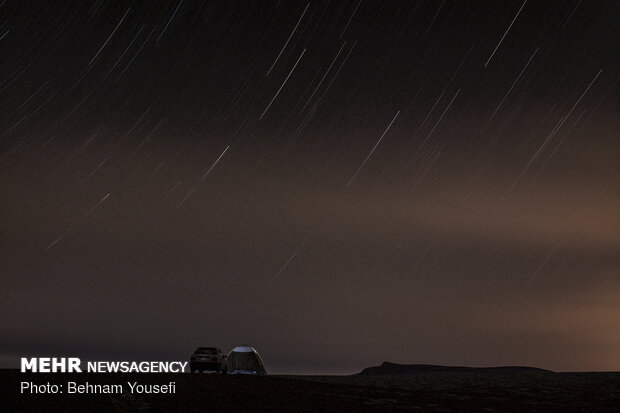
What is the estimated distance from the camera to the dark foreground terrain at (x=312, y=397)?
17.4 m

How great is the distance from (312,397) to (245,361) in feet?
103

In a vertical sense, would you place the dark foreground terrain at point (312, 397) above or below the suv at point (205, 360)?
below

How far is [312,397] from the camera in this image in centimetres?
2073

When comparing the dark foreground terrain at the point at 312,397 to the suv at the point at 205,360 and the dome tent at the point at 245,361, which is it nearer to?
the suv at the point at 205,360

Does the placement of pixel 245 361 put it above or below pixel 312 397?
above

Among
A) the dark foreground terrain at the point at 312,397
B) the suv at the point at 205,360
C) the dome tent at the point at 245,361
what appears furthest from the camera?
the dome tent at the point at 245,361

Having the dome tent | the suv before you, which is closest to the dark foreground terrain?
the suv

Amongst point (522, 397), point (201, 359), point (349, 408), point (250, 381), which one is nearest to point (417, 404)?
point (349, 408)

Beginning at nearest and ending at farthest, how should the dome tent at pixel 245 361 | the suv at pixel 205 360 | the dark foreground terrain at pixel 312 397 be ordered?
the dark foreground terrain at pixel 312 397
the suv at pixel 205 360
the dome tent at pixel 245 361

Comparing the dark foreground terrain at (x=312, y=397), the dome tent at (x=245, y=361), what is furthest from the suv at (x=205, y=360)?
the dome tent at (x=245, y=361)

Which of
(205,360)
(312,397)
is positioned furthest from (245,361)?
(312,397)

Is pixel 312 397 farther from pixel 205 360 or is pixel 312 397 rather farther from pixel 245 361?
pixel 245 361

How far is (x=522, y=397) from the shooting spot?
24656mm

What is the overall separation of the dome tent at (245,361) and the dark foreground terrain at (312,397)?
72.8 feet
